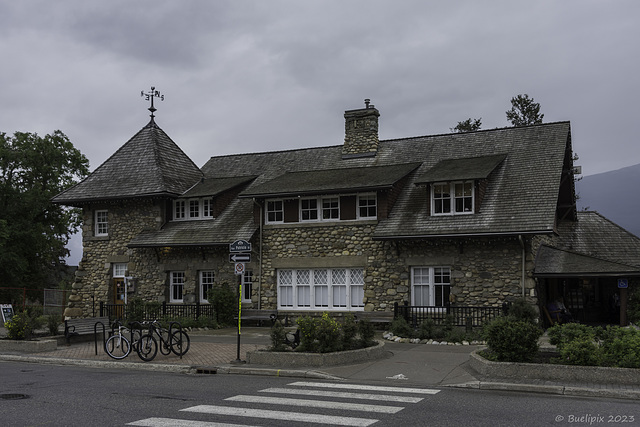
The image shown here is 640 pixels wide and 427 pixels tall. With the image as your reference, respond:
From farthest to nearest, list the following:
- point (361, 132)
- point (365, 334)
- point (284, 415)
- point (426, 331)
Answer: point (361, 132) → point (426, 331) → point (365, 334) → point (284, 415)

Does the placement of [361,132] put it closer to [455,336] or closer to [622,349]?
[455,336]

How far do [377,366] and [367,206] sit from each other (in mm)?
9905

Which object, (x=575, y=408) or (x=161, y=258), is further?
(x=161, y=258)

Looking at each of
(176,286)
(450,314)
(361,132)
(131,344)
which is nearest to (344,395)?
(131,344)

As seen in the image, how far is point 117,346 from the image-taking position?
1658 cm

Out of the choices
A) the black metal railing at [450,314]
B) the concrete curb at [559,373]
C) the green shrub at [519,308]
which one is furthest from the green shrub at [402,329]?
the concrete curb at [559,373]

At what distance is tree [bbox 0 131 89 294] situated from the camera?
123 ft

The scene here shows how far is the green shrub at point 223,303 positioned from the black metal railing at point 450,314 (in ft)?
21.5

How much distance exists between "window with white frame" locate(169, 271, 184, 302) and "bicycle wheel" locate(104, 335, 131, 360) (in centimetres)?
907

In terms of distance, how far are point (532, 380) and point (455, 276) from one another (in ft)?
31.3

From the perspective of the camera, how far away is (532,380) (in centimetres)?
1147

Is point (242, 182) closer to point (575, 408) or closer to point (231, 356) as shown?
point (231, 356)

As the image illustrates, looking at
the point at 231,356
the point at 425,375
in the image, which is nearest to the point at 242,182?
the point at 231,356

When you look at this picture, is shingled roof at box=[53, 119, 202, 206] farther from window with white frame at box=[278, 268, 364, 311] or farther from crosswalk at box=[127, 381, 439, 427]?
crosswalk at box=[127, 381, 439, 427]
